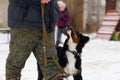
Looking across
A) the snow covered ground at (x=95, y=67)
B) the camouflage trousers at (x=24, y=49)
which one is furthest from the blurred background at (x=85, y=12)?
the camouflage trousers at (x=24, y=49)

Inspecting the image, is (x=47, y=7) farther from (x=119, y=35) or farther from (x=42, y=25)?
(x=119, y=35)

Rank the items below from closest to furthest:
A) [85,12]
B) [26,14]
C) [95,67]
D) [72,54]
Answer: [26,14], [72,54], [95,67], [85,12]

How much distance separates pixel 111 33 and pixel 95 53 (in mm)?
4619

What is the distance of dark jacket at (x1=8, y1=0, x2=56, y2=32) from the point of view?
4031mm

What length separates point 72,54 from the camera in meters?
4.77

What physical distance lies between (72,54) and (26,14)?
0.98 meters

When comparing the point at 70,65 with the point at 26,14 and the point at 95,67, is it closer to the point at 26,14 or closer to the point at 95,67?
the point at 26,14

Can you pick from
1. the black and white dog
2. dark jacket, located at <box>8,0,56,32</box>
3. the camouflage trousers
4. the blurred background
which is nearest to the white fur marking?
the black and white dog

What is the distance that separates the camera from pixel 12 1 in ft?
13.4

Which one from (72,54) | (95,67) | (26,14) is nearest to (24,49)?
(26,14)

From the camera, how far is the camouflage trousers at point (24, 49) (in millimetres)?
4062

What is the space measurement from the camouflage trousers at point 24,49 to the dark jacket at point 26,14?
0.20ft

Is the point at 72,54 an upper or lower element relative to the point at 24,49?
lower

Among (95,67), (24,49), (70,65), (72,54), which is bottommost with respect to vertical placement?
(95,67)
